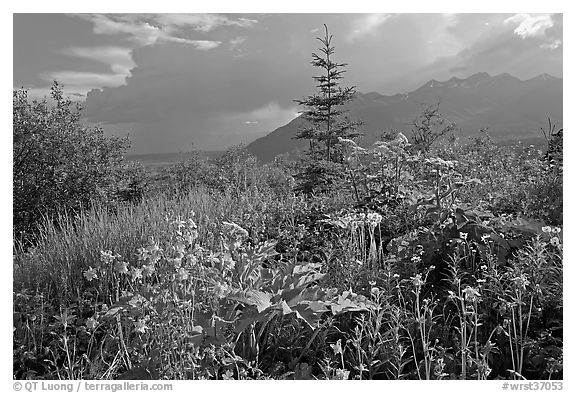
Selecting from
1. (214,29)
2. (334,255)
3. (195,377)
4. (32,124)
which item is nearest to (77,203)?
(32,124)

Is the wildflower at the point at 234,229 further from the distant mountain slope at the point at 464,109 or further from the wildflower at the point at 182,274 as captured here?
the distant mountain slope at the point at 464,109

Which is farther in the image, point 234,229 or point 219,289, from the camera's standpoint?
point 234,229

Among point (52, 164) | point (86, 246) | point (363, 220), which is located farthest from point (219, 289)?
point (52, 164)

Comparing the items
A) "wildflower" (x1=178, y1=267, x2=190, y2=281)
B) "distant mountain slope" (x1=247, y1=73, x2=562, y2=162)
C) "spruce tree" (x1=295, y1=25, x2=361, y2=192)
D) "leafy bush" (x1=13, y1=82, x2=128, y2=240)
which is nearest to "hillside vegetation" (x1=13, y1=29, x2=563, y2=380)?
"wildflower" (x1=178, y1=267, x2=190, y2=281)

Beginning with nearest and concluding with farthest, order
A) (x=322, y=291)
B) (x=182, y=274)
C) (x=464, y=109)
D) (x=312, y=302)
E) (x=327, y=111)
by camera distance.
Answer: (x=182, y=274)
(x=312, y=302)
(x=322, y=291)
(x=327, y=111)
(x=464, y=109)

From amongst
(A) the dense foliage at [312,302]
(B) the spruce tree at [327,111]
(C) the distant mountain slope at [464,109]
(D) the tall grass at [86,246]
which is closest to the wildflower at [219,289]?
(A) the dense foliage at [312,302]

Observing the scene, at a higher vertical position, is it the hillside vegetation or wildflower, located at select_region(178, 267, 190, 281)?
wildflower, located at select_region(178, 267, 190, 281)

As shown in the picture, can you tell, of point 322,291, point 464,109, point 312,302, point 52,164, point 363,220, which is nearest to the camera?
point 312,302

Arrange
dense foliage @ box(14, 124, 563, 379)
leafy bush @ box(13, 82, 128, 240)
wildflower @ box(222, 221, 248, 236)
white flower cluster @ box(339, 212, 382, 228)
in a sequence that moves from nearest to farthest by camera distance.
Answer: dense foliage @ box(14, 124, 563, 379) → wildflower @ box(222, 221, 248, 236) → white flower cluster @ box(339, 212, 382, 228) → leafy bush @ box(13, 82, 128, 240)

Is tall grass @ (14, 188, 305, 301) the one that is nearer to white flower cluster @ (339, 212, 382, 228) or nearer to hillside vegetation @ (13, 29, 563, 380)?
hillside vegetation @ (13, 29, 563, 380)

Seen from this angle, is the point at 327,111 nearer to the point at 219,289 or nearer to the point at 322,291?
the point at 322,291
